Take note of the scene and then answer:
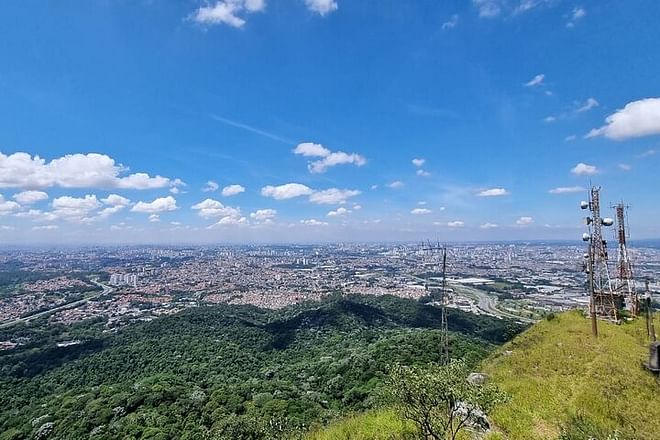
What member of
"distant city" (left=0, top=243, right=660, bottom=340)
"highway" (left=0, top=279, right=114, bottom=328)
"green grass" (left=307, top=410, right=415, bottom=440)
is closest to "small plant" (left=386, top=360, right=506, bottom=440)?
"green grass" (left=307, top=410, right=415, bottom=440)

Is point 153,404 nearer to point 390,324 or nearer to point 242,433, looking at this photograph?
point 242,433

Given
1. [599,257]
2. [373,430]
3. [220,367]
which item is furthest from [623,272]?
[220,367]

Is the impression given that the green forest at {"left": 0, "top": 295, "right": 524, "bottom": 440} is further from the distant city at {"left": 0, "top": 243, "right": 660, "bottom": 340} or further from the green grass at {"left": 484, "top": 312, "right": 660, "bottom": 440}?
the distant city at {"left": 0, "top": 243, "right": 660, "bottom": 340}

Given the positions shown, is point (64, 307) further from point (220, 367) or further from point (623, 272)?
point (623, 272)

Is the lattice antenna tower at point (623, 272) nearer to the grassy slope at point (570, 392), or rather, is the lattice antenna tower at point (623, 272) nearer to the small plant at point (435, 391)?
the grassy slope at point (570, 392)

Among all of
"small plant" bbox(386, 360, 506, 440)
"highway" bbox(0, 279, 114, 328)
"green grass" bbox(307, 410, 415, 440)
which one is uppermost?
"small plant" bbox(386, 360, 506, 440)

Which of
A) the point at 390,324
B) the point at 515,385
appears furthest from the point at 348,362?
the point at 390,324

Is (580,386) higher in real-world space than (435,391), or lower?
lower
